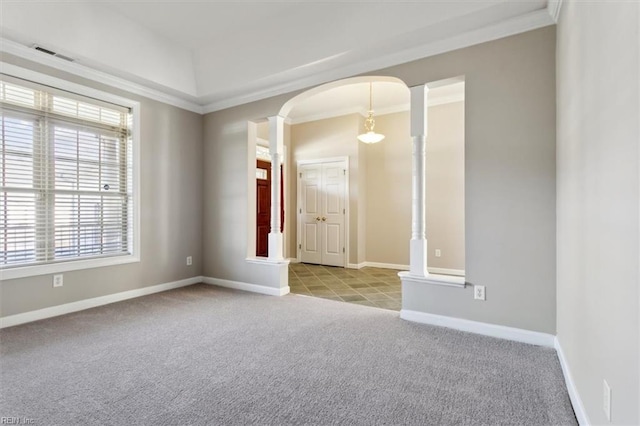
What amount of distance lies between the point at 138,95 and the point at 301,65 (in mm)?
2193

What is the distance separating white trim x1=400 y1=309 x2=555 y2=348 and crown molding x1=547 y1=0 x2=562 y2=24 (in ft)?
8.22

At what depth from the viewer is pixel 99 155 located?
12.3 ft

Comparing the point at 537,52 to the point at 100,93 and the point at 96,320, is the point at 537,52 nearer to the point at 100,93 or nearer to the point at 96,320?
the point at 100,93

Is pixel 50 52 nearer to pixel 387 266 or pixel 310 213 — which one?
Answer: pixel 310 213

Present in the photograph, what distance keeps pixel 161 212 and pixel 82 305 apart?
139 centimetres

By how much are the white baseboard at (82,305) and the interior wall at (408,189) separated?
3.58m

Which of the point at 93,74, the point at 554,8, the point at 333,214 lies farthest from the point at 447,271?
the point at 93,74

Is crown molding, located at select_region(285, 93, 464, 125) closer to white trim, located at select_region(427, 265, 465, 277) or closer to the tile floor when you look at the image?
white trim, located at select_region(427, 265, 465, 277)

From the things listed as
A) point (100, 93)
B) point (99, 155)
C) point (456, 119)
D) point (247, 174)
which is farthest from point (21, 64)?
point (456, 119)

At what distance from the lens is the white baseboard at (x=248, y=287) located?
412 centimetres

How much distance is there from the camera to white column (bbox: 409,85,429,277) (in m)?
3.14

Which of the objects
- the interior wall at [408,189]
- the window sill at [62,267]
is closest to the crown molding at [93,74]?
the window sill at [62,267]

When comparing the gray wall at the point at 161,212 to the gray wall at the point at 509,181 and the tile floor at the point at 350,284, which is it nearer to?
the tile floor at the point at 350,284

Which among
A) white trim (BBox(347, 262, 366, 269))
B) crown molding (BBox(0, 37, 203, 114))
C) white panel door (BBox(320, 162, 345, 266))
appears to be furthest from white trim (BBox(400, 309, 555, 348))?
crown molding (BBox(0, 37, 203, 114))
